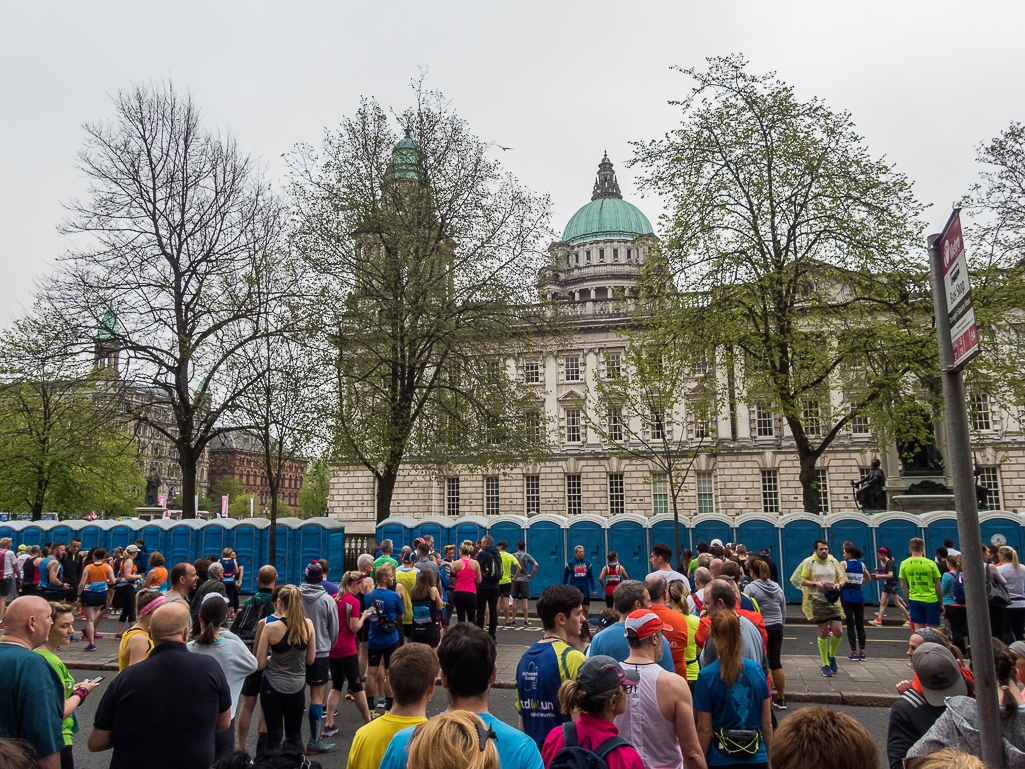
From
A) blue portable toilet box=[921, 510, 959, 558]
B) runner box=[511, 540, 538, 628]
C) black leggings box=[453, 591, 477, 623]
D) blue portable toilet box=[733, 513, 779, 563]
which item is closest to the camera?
black leggings box=[453, 591, 477, 623]

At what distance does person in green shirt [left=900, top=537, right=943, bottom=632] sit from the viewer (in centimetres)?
1248

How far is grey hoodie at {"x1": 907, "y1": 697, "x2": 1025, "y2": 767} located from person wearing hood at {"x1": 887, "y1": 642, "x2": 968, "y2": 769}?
34 cm

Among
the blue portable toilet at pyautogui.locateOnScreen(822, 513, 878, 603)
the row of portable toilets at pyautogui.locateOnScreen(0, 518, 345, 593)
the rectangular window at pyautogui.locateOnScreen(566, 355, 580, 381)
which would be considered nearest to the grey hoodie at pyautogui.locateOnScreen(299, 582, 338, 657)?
the row of portable toilets at pyautogui.locateOnScreen(0, 518, 345, 593)

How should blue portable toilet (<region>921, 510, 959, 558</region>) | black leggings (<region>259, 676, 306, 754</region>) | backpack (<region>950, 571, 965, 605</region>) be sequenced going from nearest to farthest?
black leggings (<region>259, 676, 306, 754</region>)
backpack (<region>950, 571, 965, 605</region>)
blue portable toilet (<region>921, 510, 959, 558</region>)

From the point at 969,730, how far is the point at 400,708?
283 centimetres

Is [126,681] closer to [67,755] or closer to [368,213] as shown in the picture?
[67,755]

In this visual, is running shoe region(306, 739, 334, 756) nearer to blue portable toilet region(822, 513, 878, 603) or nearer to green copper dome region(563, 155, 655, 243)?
blue portable toilet region(822, 513, 878, 603)

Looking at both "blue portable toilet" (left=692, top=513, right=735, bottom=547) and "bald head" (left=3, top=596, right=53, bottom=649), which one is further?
→ "blue portable toilet" (left=692, top=513, right=735, bottom=547)

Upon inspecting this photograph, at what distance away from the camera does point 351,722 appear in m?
9.12

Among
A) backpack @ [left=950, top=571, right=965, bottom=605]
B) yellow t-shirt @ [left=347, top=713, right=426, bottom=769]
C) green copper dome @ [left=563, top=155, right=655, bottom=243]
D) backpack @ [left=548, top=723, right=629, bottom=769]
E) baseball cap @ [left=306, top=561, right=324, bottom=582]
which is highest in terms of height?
green copper dome @ [left=563, top=155, right=655, bottom=243]

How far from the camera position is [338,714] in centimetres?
958

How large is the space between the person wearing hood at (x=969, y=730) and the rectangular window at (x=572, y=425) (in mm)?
49709

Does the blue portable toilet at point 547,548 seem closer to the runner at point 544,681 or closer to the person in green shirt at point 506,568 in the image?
the person in green shirt at point 506,568

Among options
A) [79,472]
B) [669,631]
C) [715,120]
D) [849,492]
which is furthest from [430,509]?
[669,631]
